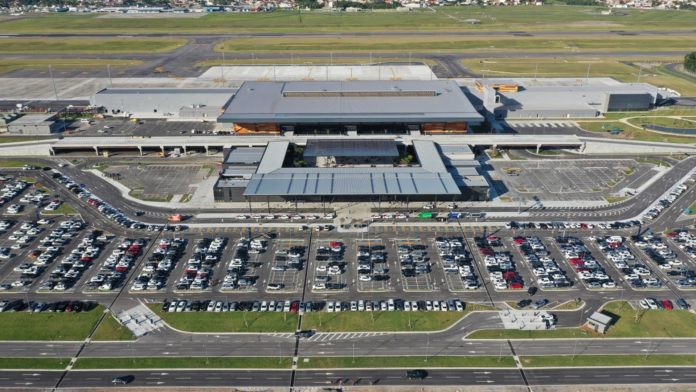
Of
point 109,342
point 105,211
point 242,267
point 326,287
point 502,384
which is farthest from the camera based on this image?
point 105,211

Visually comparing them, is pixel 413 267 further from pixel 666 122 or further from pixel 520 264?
pixel 666 122

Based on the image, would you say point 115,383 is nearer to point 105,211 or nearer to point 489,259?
point 105,211

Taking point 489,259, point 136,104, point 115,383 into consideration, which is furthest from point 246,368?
point 136,104

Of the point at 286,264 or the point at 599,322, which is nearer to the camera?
the point at 599,322

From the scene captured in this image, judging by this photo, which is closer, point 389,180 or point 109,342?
point 109,342

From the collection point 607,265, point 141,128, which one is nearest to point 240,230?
point 607,265
